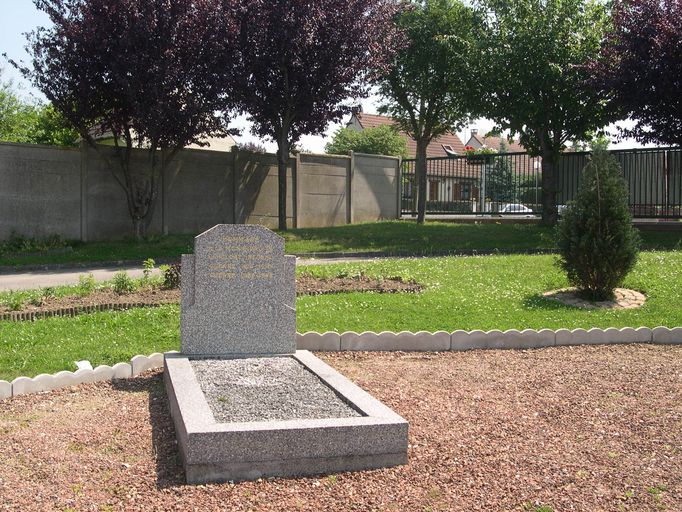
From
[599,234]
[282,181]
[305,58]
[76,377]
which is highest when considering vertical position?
[305,58]

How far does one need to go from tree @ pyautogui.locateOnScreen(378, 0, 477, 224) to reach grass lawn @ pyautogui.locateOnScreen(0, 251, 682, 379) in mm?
12137

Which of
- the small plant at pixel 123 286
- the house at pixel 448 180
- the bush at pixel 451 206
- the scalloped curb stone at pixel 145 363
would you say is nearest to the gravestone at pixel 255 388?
the scalloped curb stone at pixel 145 363

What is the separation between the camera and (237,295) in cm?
819

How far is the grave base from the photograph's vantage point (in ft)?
17.4

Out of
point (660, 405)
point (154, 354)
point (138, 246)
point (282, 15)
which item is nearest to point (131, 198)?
point (138, 246)

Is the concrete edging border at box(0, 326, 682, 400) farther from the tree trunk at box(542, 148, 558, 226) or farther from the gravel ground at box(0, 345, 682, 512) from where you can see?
the tree trunk at box(542, 148, 558, 226)

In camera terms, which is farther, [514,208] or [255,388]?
[514,208]

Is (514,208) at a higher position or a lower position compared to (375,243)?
higher

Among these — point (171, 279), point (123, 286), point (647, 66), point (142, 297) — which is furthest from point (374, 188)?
point (142, 297)

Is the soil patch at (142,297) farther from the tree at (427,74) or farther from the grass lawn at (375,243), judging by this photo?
the tree at (427,74)

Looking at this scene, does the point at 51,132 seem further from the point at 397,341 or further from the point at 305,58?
the point at 397,341

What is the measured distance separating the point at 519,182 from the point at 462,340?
19798mm

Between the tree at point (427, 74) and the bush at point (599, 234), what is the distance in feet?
42.8

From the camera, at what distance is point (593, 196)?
1173 cm
